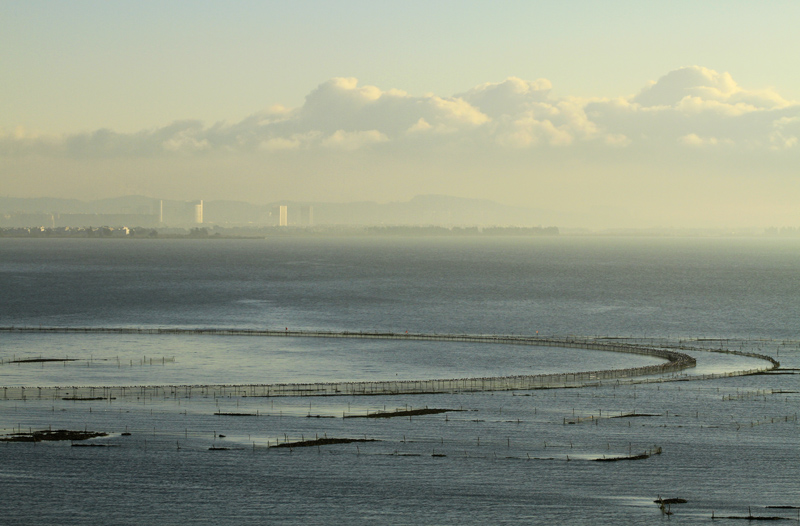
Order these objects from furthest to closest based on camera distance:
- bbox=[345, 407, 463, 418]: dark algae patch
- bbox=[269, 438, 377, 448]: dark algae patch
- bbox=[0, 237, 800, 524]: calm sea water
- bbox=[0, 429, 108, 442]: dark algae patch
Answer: bbox=[345, 407, 463, 418]: dark algae patch
bbox=[269, 438, 377, 448]: dark algae patch
bbox=[0, 429, 108, 442]: dark algae patch
bbox=[0, 237, 800, 524]: calm sea water

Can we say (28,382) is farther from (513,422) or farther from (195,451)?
(513,422)

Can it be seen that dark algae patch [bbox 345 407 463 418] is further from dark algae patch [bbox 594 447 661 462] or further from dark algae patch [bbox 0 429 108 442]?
dark algae patch [bbox 0 429 108 442]

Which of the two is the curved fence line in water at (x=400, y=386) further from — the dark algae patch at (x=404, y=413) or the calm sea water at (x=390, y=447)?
the dark algae patch at (x=404, y=413)

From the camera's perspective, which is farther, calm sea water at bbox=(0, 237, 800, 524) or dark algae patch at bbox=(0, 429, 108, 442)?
dark algae patch at bbox=(0, 429, 108, 442)

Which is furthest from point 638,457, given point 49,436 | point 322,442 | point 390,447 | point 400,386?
point 49,436

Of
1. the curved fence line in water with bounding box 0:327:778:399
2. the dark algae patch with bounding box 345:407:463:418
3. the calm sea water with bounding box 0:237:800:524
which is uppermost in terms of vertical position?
the curved fence line in water with bounding box 0:327:778:399

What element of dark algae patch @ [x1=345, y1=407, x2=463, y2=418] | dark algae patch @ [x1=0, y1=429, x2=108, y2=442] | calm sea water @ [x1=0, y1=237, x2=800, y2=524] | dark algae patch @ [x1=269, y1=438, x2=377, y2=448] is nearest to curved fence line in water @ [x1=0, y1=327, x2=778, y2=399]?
calm sea water @ [x1=0, y1=237, x2=800, y2=524]

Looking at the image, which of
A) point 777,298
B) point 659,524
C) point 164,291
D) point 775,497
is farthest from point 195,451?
point 777,298

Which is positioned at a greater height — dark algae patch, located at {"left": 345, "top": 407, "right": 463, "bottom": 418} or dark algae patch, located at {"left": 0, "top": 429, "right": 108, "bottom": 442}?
dark algae patch, located at {"left": 345, "top": 407, "right": 463, "bottom": 418}

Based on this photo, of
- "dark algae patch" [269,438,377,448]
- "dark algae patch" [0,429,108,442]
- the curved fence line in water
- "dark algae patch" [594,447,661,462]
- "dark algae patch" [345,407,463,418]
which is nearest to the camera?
"dark algae patch" [594,447,661,462]
